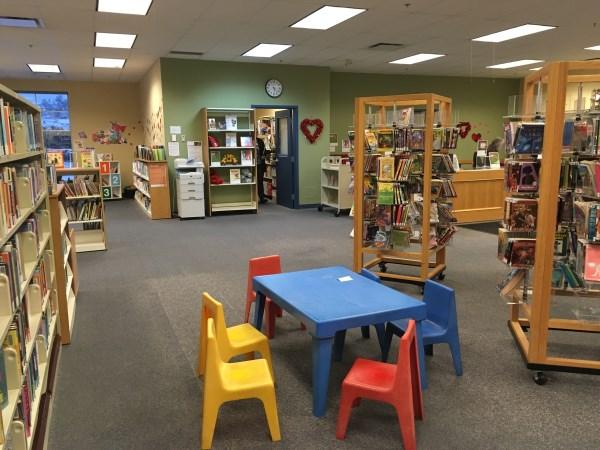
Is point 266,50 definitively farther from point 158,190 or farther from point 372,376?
point 372,376

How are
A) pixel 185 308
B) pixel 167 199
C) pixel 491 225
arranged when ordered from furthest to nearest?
pixel 167 199 → pixel 491 225 → pixel 185 308

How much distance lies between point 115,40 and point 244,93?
2.73m

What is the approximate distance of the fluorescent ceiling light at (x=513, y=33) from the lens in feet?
23.8

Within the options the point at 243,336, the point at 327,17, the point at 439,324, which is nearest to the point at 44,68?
the point at 327,17

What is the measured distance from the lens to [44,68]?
406 inches

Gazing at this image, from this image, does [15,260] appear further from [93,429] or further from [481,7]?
[481,7]

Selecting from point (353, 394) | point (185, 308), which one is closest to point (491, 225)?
point (185, 308)

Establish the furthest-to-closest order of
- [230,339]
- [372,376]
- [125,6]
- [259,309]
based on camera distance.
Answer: [125,6]
[259,309]
[230,339]
[372,376]

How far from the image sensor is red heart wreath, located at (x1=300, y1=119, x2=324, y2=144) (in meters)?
10.3

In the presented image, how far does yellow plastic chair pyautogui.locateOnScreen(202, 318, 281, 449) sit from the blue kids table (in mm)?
291

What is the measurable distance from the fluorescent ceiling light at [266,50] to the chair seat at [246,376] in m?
6.56

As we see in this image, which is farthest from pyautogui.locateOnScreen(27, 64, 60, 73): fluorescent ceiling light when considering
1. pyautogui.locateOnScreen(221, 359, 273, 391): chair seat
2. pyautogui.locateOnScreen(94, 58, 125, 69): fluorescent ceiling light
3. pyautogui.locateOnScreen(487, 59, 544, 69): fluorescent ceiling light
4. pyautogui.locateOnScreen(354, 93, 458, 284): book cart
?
pyautogui.locateOnScreen(221, 359, 273, 391): chair seat

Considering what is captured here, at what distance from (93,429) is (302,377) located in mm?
1198

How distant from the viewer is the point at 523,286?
10.9 feet
